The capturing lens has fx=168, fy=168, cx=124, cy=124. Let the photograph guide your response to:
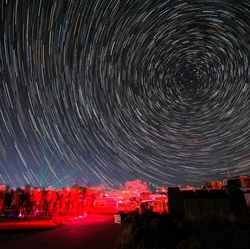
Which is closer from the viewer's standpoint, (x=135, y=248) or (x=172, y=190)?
(x=135, y=248)

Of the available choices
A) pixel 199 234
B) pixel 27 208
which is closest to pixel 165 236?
pixel 199 234

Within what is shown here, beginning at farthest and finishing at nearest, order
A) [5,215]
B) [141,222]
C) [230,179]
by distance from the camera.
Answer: [5,215], [230,179], [141,222]

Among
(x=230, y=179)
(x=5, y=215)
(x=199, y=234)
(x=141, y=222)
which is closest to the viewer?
(x=199, y=234)

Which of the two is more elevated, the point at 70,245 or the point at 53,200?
the point at 53,200

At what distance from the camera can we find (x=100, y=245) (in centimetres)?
863

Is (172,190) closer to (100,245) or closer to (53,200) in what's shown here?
(100,245)

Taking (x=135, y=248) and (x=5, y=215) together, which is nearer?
(x=135, y=248)

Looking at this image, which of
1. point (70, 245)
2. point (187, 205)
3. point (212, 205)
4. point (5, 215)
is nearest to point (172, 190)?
point (187, 205)

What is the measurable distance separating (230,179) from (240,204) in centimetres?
415

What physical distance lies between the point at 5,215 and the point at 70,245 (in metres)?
28.3

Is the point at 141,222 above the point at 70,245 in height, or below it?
above

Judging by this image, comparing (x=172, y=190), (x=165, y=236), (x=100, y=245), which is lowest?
(x=100, y=245)

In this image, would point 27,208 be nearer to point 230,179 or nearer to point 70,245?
point 70,245

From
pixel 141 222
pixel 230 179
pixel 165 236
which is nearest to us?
pixel 165 236
